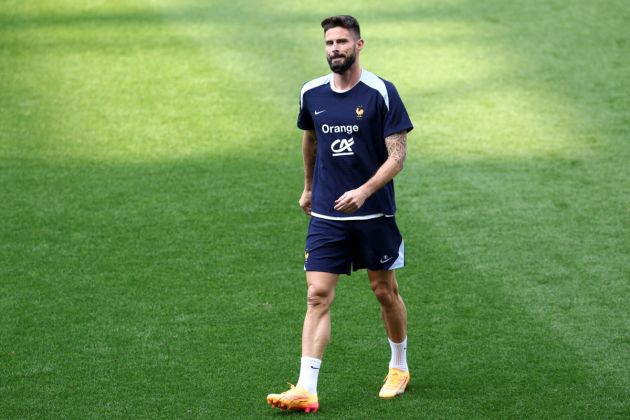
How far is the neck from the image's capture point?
232 inches

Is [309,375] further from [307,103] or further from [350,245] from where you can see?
[307,103]

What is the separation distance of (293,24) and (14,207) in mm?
6278

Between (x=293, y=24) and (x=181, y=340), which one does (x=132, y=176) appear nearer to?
(x=181, y=340)

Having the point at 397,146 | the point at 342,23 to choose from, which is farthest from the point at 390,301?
the point at 342,23

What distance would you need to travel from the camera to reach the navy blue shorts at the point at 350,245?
19.7ft

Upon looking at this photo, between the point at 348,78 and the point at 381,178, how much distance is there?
59 cm

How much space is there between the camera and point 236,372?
649 cm

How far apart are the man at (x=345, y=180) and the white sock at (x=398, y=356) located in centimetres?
15

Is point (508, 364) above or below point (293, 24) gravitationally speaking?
below

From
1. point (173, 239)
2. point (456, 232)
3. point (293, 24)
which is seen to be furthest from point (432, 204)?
point (293, 24)

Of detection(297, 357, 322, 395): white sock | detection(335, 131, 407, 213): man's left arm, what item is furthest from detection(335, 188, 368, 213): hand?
detection(297, 357, 322, 395): white sock

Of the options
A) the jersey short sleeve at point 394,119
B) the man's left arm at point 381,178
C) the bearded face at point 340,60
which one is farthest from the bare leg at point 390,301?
the bearded face at point 340,60

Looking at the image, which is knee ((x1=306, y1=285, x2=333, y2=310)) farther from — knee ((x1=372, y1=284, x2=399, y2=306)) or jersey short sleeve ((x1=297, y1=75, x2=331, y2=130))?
jersey short sleeve ((x1=297, y1=75, x2=331, y2=130))

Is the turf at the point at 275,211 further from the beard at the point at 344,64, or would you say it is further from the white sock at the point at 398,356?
the beard at the point at 344,64
